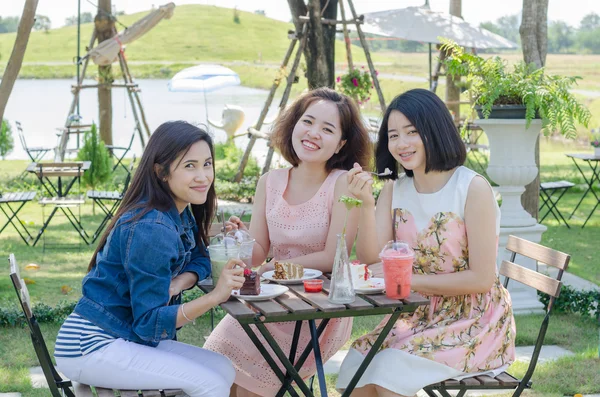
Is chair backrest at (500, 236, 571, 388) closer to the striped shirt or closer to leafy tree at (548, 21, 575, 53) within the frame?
the striped shirt

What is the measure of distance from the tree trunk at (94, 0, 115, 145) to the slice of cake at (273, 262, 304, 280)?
9964 mm

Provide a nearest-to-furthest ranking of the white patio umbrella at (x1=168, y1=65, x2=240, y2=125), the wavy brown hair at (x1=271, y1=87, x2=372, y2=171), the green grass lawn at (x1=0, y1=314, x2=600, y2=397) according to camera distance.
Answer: the wavy brown hair at (x1=271, y1=87, x2=372, y2=171) < the green grass lawn at (x1=0, y1=314, x2=600, y2=397) < the white patio umbrella at (x1=168, y1=65, x2=240, y2=125)

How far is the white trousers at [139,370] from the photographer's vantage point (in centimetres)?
236

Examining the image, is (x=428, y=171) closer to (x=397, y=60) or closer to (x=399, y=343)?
(x=399, y=343)

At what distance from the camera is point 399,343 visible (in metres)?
2.66

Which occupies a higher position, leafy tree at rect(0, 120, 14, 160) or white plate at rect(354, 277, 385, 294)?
white plate at rect(354, 277, 385, 294)

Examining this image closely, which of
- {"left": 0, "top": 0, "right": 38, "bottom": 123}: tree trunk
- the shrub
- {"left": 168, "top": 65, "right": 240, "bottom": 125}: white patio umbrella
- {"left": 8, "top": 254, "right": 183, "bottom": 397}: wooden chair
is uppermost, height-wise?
{"left": 0, "top": 0, "right": 38, "bottom": 123}: tree trunk

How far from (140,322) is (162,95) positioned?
32085 millimetres

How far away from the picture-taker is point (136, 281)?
92.0 inches

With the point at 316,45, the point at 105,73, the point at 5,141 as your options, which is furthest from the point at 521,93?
the point at 5,141

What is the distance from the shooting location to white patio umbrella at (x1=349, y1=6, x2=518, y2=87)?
453 inches

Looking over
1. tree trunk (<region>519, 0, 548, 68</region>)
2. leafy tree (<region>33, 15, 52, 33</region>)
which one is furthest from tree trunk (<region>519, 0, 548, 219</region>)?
leafy tree (<region>33, 15, 52, 33</region>)

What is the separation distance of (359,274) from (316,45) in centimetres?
677

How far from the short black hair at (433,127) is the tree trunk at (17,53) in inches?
124
